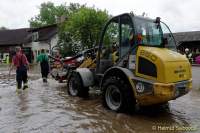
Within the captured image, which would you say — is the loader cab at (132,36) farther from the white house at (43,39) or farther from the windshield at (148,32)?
the white house at (43,39)

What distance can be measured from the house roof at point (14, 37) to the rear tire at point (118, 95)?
163 feet

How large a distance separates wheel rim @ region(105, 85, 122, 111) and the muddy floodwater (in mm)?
232

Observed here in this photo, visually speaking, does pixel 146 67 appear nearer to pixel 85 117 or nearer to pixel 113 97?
pixel 113 97

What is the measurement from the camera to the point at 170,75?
8.72m

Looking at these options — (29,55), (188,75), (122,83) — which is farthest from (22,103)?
(29,55)

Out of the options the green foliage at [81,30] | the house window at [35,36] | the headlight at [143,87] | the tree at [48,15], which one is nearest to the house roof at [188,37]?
the green foliage at [81,30]

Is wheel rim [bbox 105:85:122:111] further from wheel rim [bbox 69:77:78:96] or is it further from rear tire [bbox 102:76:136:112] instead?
wheel rim [bbox 69:77:78:96]

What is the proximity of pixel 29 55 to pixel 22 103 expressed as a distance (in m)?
44.9

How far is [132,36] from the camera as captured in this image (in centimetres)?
962

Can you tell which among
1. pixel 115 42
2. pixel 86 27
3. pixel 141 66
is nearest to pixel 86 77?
pixel 115 42

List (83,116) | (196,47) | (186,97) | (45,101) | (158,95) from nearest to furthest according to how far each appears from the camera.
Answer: (158,95)
(83,116)
(45,101)
(186,97)
(196,47)

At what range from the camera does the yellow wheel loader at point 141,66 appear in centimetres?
870

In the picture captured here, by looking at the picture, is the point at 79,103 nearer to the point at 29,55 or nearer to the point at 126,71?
the point at 126,71

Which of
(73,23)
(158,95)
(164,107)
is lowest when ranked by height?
(164,107)
